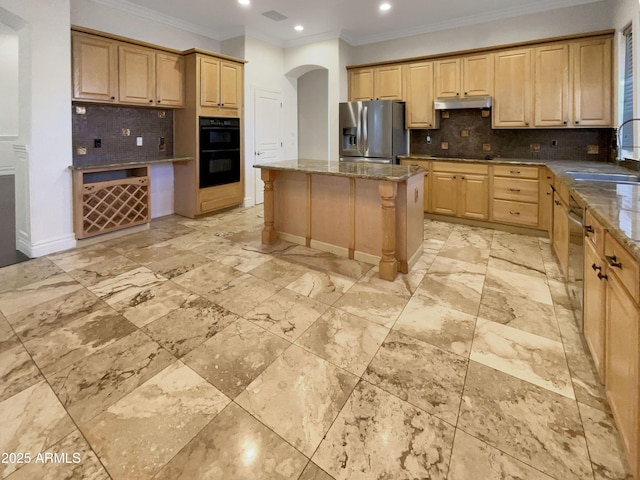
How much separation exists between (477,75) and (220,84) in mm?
3722

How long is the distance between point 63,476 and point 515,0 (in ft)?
19.9

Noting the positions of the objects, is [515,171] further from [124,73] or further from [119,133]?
[119,133]

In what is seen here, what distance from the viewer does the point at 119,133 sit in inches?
187

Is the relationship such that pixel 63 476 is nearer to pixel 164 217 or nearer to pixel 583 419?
pixel 583 419

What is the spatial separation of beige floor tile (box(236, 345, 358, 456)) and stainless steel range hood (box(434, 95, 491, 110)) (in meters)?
4.33

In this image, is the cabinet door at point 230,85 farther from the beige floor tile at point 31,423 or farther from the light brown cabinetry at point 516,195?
the beige floor tile at point 31,423

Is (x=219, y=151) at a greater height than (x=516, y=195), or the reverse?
(x=219, y=151)

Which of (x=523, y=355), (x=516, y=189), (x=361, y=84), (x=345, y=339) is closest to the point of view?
(x=523, y=355)

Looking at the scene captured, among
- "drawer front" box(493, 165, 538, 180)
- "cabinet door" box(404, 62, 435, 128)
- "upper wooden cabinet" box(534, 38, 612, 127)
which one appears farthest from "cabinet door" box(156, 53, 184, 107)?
"upper wooden cabinet" box(534, 38, 612, 127)

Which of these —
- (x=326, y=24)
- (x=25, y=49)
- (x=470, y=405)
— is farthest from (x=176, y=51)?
(x=470, y=405)

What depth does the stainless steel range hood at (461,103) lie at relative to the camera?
186 inches

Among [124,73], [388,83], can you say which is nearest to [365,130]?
[388,83]

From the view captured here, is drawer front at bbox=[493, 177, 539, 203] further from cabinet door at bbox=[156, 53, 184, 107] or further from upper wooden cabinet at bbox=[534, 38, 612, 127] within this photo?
Answer: cabinet door at bbox=[156, 53, 184, 107]

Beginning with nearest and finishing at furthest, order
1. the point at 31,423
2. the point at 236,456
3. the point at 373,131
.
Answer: the point at 236,456 → the point at 31,423 → the point at 373,131
